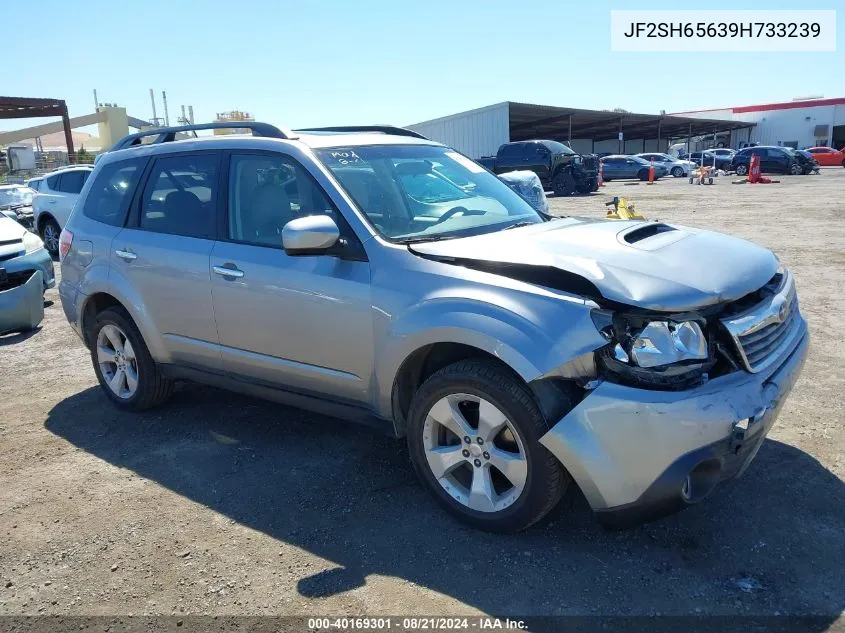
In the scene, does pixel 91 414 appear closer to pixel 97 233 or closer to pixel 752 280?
pixel 97 233

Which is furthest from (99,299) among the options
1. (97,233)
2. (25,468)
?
(25,468)

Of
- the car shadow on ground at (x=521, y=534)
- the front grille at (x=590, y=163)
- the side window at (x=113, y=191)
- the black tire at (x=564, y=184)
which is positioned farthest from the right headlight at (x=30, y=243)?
the front grille at (x=590, y=163)

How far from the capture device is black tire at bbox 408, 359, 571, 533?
2.82 m

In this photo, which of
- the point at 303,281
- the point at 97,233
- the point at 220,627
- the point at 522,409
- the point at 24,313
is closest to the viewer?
the point at 220,627

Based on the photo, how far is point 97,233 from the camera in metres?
4.80

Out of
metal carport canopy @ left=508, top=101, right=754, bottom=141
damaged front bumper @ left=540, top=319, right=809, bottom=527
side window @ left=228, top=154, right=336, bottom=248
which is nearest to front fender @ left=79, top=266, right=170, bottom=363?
side window @ left=228, top=154, right=336, bottom=248

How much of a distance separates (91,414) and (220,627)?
2.85m

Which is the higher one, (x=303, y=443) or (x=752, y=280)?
(x=752, y=280)

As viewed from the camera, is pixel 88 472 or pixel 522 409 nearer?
pixel 522 409

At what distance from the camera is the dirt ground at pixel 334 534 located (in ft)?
8.97

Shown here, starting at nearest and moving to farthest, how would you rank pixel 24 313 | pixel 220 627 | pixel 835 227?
pixel 220 627 < pixel 24 313 < pixel 835 227

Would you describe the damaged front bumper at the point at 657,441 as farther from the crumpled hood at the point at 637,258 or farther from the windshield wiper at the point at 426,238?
the windshield wiper at the point at 426,238

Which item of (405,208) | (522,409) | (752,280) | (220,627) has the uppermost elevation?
(405,208)

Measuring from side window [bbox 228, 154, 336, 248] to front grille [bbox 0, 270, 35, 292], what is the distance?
14.4 ft
